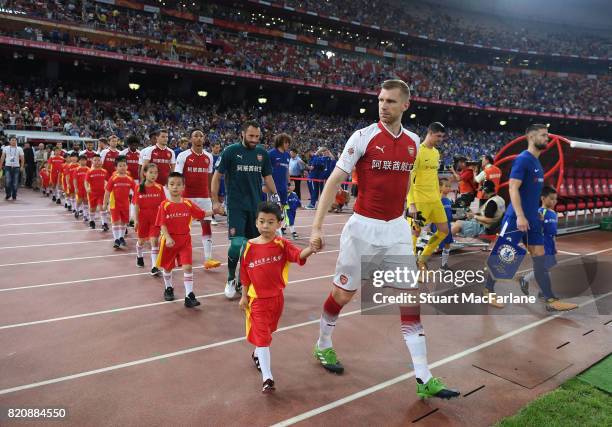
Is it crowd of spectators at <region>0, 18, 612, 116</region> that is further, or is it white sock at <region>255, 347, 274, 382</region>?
crowd of spectators at <region>0, 18, 612, 116</region>

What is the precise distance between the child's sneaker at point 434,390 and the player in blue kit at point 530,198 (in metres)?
2.41

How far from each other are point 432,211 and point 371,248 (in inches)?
123

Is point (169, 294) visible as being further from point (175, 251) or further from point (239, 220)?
point (239, 220)

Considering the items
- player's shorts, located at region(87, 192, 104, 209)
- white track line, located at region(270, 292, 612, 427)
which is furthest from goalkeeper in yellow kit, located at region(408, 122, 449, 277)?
player's shorts, located at region(87, 192, 104, 209)

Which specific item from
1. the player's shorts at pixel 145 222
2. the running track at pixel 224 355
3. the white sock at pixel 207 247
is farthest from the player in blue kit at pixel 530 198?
the player's shorts at pixel 145 222

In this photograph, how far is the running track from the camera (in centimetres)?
315

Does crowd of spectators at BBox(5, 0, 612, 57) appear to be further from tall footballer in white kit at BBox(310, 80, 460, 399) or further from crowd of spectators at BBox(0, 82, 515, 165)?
tall footballer in white kit at BBox(310, 80, 460, 399)

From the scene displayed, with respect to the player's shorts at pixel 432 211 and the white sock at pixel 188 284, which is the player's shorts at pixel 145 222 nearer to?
the white sock at pixel 188 284

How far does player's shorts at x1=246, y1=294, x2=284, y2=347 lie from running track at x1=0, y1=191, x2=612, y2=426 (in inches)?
15.4

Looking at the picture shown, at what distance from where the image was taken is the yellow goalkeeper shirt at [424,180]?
6.14 m

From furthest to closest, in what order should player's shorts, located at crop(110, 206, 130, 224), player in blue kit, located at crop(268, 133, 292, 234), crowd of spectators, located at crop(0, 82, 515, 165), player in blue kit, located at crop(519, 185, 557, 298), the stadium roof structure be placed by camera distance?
crowd of spectators, located at crop(0, 82, 515, 165), the stadium roof structure, player in blue kit, located at crop(268, 133, 292, 234), player's shorts, located at crop(110, 206, 130, 224), player in blue kit, located at crop(519, 185, 557, 298)

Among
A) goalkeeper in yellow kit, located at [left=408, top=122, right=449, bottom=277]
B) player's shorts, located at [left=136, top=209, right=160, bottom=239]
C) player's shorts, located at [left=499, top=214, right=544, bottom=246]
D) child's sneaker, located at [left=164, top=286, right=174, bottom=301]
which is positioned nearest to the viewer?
player's shorts, located at [left=499, top=214, right=544, bottom=246]

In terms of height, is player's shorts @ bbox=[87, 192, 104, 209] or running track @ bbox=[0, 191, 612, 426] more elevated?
player's shorts @ bbox=[87, 192, 104, 209]

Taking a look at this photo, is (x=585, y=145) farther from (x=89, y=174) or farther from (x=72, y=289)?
(x=89, y=174)
